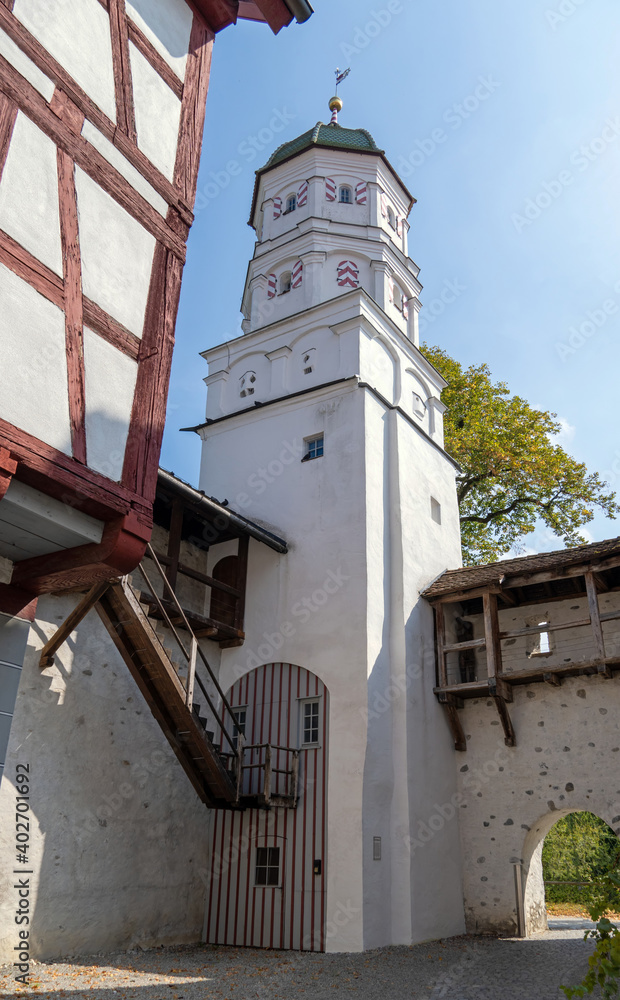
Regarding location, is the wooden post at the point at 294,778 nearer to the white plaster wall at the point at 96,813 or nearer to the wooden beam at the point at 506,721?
the white plaster wall at the point at 96,813

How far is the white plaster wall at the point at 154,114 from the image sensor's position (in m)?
7.51

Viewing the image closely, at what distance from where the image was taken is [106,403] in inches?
252

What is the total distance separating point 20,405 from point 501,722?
1018cm

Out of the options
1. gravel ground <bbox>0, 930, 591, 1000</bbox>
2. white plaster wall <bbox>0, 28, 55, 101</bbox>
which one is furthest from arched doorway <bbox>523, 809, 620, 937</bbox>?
white plaster wall <bbox>0, 28, 55, 101</bbox>

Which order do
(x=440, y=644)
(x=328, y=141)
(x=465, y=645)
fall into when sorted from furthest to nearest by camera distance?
(x=328, y=141) < (x=440, y=644) < (x=465, y=645)

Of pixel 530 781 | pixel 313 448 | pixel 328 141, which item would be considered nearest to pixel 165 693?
pixel 313 448

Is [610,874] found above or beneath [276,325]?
beneath

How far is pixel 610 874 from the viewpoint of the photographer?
435cm

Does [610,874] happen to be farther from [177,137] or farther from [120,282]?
[177,137]

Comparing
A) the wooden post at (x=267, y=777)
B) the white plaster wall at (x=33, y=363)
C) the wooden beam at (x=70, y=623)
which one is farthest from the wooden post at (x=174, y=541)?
the white plaster wall at (x=33, y=363)

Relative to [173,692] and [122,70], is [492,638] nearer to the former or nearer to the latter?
[173,692]

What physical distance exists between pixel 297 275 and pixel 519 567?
842 centimetres

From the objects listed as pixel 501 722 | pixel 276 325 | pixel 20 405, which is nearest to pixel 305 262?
pixel 276 325

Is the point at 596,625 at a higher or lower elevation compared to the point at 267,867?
higher
